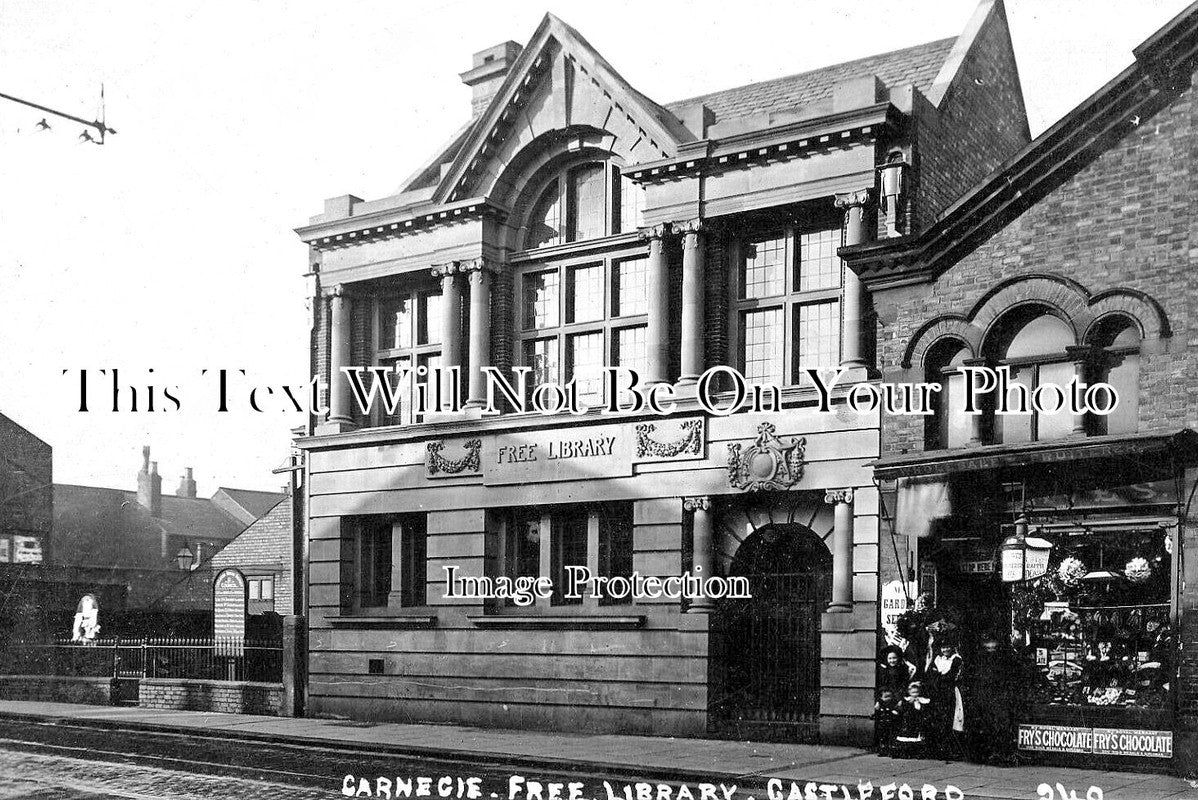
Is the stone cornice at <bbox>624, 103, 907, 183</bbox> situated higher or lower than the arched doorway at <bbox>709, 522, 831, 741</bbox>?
higher

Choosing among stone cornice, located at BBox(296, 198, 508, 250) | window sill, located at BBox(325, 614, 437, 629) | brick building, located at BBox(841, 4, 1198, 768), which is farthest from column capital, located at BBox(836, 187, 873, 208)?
window sill, located at BBox(325, 614, 437, 629)

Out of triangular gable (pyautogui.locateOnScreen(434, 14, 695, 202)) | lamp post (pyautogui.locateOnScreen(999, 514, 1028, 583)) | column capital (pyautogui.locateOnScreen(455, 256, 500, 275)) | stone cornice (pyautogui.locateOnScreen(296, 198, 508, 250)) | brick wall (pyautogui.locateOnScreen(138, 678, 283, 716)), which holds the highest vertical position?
triangular gable (pyautogui.locateOnScreen(434, 14, 695, 202))

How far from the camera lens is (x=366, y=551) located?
26312 mm

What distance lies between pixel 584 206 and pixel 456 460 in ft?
17.8

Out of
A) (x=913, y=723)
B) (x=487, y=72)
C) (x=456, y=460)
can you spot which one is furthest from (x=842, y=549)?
(x=487, y=72)

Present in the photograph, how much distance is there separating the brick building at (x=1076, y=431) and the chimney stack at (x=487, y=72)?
524 inches

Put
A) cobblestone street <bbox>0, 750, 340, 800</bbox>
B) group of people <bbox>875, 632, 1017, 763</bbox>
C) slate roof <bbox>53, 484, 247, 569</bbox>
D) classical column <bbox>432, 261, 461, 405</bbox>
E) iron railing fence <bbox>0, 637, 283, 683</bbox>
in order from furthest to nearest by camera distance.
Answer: slate roof <bbox>53, 484, 247, 569</bbox> < iron railing fence <bbox>0, 637, 283, 683</bbox> < classical column <bbox>432, 261, 461, 405</bbox> < group of people <bbox>875, 632, 1017, 763</bbox> < cobblestone street <bbox>0, 750, 340, 800</bbox>

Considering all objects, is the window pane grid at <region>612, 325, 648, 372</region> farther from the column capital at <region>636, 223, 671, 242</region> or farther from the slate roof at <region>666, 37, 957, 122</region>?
the slate roof at <region>666, 37, 957, 122</region>

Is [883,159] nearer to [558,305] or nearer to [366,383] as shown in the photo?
[558,305]

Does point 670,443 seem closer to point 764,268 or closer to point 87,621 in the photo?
point 764,268

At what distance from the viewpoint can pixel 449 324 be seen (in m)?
24.8

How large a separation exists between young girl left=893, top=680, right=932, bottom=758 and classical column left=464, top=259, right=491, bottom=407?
33.6ft

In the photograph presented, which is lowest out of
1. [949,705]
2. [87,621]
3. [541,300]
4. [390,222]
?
[87,621]

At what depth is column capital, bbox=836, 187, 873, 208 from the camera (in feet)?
66.0
